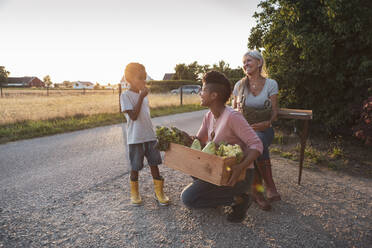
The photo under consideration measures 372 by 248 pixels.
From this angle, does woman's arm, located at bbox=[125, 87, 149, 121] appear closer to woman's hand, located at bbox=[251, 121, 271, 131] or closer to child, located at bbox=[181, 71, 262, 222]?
child, located at bbox=[181, 71, 262, 222]

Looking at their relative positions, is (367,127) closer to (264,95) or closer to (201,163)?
(264,95)

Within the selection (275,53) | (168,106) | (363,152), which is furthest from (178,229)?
(168,106)

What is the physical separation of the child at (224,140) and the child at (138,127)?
26.3 inches

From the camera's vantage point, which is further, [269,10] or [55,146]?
[269,10]

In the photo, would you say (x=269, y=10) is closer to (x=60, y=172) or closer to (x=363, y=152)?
(x=363, y=152)

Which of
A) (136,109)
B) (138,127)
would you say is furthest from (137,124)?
(136,109)

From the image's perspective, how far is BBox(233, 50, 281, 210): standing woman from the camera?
3.06 metres

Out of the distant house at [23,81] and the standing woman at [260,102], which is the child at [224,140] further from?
the distant house at [23,81]

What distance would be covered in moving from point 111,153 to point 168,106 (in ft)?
32.3

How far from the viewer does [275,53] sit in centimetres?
650

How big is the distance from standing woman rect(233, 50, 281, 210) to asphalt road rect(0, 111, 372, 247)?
0.22m

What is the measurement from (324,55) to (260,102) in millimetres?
3419

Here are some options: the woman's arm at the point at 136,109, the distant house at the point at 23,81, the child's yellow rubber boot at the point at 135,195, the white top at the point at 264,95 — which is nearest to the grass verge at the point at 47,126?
the child's yellow rubber boot at the point at 135,195

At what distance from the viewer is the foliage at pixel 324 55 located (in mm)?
5027
